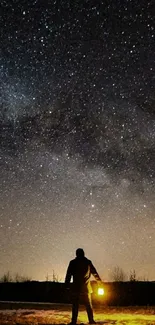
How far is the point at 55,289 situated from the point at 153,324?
14684 mm

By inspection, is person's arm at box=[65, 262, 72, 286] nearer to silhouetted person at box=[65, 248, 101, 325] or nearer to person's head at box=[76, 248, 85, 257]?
silhouetted person at box=[65, 248, 101, 325]

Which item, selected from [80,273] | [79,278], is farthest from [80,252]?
[79,278]

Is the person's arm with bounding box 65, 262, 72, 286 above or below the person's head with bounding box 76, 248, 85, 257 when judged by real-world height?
below

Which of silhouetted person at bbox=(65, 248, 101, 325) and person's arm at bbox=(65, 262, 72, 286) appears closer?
silhouetted person at bbox=(65, 248, 101, 325)

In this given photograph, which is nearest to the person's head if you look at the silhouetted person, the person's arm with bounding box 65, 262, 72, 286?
the silhouetted person

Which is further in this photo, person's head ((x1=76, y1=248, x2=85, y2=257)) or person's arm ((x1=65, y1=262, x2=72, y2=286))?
person's arm ((x1=65, y1=262, x2=72, y2=286))

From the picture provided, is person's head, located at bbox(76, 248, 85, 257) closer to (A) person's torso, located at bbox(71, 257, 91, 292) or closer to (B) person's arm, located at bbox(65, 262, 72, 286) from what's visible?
(A) person's torso, located at bbox(71, 257, 91, 292)

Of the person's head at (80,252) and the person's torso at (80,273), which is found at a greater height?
the person's head at (80,252)

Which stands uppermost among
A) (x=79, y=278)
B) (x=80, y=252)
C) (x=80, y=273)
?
(x=80, y=252)

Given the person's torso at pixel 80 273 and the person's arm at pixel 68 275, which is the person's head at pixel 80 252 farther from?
the person's arm at pixel 68 275

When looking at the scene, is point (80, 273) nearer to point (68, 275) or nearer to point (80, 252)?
point (68, 275)

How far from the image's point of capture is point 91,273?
1011cm

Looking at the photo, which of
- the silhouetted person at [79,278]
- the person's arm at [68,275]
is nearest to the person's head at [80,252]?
the silhouetted person at [79,278]

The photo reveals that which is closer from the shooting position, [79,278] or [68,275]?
[79,278]
